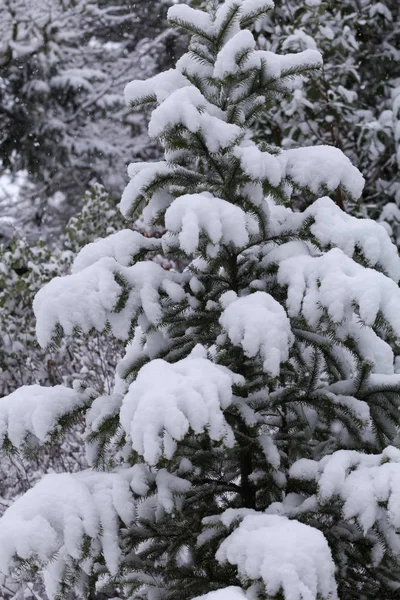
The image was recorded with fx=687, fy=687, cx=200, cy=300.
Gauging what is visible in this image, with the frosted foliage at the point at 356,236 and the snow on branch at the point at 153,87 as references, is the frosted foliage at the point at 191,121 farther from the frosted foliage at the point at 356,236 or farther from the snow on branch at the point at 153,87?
the frosted foliage at the point at 356,236

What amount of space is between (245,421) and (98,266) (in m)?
0.68

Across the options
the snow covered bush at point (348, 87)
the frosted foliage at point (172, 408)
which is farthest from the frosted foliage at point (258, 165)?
the snow covered bush at point (348, 87)

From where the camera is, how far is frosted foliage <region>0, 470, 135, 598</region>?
1804 millimetres

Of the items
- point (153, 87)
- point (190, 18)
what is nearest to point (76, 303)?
point (153, 87)

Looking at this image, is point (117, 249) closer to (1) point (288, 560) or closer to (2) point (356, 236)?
(2) point (356, 236)

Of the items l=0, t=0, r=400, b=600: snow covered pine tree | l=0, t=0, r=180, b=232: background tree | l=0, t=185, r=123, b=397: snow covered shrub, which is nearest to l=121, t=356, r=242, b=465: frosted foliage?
l=0, t=0, r=400, b=600: snow covered pine tree

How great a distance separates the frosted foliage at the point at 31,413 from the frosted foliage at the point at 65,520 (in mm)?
193

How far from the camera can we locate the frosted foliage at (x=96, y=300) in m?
2.06

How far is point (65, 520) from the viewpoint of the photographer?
1.87 metres

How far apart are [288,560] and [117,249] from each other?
48.1 inches

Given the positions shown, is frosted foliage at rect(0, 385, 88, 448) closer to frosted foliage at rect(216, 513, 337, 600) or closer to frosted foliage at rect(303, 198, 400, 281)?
frosted foliage at rect(216, 513, 337, 600)

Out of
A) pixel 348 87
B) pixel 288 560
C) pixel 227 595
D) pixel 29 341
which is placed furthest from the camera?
pixel 348 87

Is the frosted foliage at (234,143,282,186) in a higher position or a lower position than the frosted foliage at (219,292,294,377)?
higher

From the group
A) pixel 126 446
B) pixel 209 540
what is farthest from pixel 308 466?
pixel 126 446
